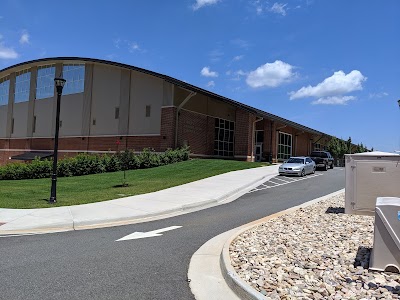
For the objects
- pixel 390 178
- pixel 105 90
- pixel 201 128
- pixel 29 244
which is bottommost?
pixel 29 244

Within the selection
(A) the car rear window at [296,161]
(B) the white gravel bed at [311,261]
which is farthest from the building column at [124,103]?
(B) the white gravel bed at [311,261]

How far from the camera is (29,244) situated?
7.38 m

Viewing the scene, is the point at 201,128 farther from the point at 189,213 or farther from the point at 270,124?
the point at 189,213

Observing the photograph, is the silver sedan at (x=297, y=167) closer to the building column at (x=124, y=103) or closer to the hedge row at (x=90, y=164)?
the hedge row at (x=90, y=164)

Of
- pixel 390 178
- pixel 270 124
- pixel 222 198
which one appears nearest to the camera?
pixel 390 178

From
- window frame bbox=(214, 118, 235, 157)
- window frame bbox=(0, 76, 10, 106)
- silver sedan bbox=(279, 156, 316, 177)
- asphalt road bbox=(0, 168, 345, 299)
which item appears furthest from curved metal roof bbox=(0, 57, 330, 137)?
asphalt road bbox=(0, 168, 345, 299)

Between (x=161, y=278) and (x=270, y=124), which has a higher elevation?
(x=270, y=124)

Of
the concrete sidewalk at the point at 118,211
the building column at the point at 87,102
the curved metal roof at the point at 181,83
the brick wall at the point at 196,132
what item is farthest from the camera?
the building column at the point at 87,102

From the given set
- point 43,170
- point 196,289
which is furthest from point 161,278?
point 43,170

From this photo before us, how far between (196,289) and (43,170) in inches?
872

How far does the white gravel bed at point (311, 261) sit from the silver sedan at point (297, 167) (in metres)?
15.8

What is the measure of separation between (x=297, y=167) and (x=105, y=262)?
20072mm

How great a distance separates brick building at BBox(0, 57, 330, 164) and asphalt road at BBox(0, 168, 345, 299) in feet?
70.0

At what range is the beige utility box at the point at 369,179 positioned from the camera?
28.5ft
